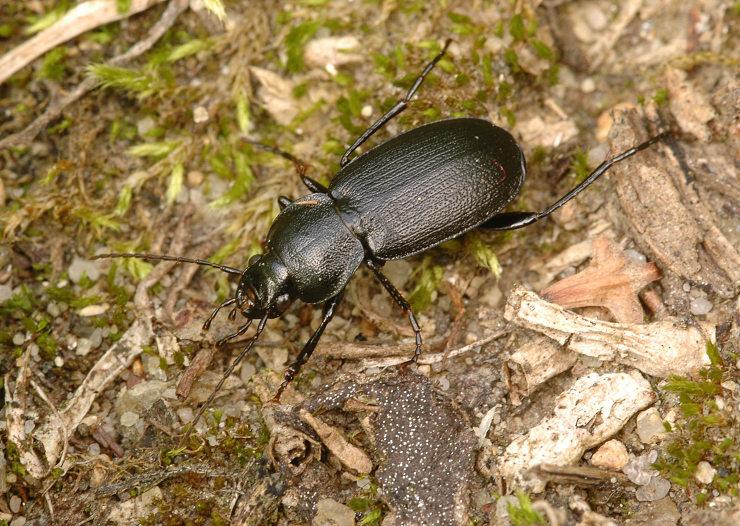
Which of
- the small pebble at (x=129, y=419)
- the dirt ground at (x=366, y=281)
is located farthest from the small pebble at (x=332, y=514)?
the small pebble at (x=129, y=419)

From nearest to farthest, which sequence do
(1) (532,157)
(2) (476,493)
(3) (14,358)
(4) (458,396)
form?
(2) (476,493) < (4) (458,396) < (3) (14,358) < (1) (532,157)

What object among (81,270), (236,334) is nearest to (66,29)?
(81,270)

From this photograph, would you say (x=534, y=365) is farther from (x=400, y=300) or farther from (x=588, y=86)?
(x=588, y=86)

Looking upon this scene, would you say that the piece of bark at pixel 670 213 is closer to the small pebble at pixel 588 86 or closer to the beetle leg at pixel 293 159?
the small pebble at pixel 588 86

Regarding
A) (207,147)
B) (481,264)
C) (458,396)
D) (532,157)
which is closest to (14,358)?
(207,147)

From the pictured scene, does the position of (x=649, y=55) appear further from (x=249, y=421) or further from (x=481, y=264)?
(x=249, y=421)
